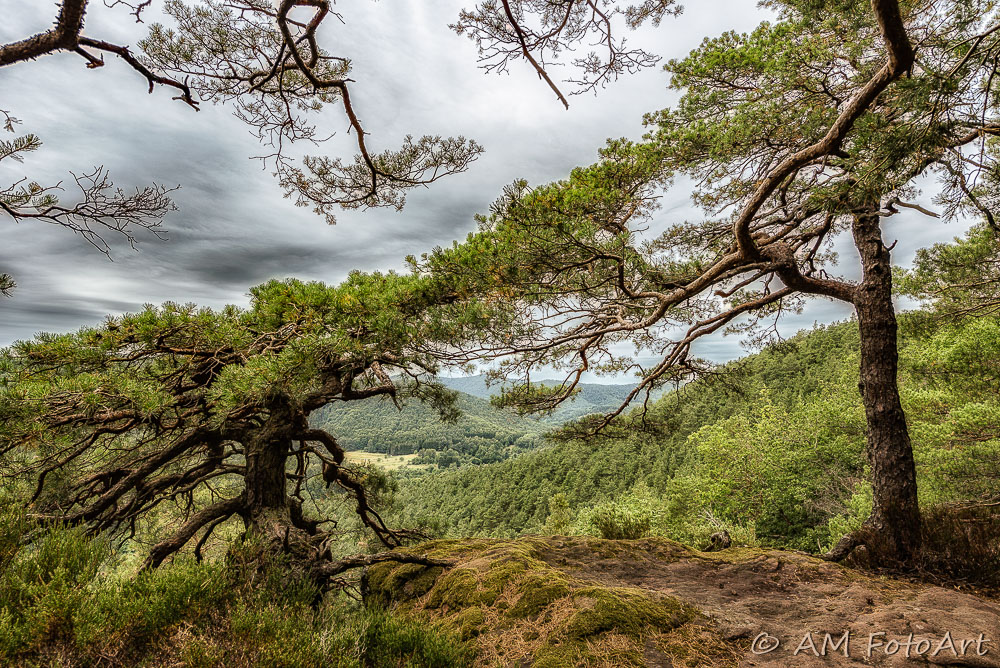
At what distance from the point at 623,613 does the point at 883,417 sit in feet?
12.7

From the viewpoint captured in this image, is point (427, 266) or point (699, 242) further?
point (699, 242)

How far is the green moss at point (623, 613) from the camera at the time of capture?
8.42ft

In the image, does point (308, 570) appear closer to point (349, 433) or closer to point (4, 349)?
point (4, 349)

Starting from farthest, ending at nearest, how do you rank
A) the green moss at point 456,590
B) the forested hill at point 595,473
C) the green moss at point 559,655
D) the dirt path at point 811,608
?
1. the forested hill at point 595,473
2. the green moss at point 456,590
3. the green moss at point 559,655
4. the dirt path at point 811,608

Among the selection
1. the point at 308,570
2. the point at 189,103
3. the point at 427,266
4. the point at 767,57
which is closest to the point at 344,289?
the point at 427,266

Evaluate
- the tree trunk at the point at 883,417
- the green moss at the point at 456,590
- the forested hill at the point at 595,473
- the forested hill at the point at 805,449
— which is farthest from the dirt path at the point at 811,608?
the forested hill at the point at 595,473

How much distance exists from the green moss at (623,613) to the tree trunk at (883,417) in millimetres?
2831

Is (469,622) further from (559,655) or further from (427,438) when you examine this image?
(427,438)

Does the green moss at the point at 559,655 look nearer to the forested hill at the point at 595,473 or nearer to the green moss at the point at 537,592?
the green moss at the point at 537,592

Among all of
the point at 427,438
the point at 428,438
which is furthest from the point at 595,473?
the point at 427,438

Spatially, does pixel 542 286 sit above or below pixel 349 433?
above

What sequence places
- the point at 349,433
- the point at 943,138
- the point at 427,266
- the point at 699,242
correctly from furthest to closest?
1. the point at 349,433
2. the point at 699,242
3. the point at 427,266
4. the point at 943,138

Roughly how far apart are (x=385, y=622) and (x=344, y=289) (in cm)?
307

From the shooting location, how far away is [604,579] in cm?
386
